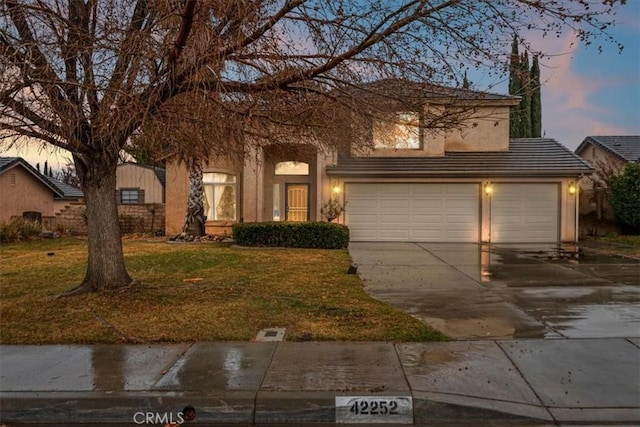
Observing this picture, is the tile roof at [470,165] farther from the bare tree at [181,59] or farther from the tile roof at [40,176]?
the tile roof at [40,176]

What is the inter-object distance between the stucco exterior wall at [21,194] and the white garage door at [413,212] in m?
18.2

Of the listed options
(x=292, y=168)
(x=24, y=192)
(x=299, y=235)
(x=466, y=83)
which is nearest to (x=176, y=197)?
(x=292, y=168)

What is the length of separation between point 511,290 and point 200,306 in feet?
17.8

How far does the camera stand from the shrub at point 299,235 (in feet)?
50.7

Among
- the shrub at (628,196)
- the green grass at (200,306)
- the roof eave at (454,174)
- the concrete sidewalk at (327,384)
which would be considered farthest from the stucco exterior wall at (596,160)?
the concrete sidewalk at (327,384)

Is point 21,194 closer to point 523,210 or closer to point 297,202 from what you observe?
point 297,202

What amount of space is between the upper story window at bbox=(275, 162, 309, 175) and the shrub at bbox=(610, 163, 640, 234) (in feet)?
41.1

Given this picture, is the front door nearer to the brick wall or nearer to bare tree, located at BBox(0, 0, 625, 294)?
the brick wall

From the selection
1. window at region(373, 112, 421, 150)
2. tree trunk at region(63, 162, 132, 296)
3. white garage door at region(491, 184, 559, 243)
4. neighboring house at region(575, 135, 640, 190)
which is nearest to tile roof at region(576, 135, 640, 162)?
neighboring house at region(575, 135, 640, 190)

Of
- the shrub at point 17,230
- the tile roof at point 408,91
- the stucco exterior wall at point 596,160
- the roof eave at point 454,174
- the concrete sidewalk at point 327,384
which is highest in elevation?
the stucco exterior wall at point 596,160

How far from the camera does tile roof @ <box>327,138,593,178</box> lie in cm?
1786

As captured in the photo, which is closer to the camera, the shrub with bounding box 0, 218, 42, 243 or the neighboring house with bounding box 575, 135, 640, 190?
the shrub with bounding box 0, 218, 42, 243

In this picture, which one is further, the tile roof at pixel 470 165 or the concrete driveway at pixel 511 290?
the tile roof at pixel 470 165

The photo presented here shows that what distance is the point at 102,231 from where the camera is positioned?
7688 millimetres
